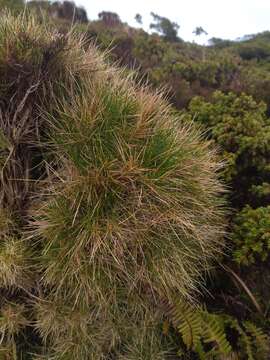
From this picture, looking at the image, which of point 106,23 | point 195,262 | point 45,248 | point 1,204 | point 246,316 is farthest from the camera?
point 106,23

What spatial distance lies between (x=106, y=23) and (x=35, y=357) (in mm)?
13539

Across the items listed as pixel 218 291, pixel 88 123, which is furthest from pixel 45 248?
pixel 218 291

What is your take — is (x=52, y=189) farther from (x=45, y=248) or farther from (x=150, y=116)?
(x=150, y=116)

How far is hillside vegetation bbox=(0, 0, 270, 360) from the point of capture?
2.35m

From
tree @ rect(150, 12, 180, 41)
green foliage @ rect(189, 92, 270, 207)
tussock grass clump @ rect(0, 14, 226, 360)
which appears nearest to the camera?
tussock grass clump @ rect(0, 14, 226, 360)

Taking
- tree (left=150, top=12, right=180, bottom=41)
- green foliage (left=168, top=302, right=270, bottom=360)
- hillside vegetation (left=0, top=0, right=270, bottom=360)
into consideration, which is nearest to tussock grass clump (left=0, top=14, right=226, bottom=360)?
hillside vegetation (left=0, top=0, right=270, bottom=360)

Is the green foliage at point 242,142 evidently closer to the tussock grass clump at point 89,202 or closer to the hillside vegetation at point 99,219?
the hillside vegetation at point 99,219

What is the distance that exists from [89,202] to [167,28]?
61.9ft

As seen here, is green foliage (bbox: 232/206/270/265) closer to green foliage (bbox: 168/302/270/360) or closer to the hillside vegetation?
the hillside vegetation

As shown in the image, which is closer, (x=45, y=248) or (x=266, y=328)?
(x=45, y=248)

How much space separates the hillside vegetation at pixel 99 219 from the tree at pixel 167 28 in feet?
53.3

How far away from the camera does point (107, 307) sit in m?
2.44

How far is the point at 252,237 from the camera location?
304 centimetres

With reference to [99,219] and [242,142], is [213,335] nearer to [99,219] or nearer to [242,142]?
[99,219]
